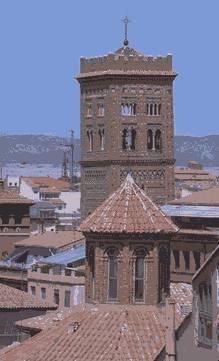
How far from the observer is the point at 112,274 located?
111 ft

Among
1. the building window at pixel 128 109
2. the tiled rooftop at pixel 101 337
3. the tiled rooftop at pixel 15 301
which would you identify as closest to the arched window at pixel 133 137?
the building window at pixel 128 109

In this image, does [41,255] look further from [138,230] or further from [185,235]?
[138,230]

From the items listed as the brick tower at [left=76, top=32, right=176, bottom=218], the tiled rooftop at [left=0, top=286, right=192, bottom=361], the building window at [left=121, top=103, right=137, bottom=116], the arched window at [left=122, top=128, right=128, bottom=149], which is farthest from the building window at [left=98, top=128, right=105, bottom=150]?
the tiled rooftop at [left=0, top=286, right=192, bottom=361]

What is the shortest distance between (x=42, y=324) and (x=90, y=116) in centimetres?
7280

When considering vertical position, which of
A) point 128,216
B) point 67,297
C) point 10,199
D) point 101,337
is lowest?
point 67,297

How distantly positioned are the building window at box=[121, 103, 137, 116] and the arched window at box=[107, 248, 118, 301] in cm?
7328

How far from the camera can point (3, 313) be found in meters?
46.4

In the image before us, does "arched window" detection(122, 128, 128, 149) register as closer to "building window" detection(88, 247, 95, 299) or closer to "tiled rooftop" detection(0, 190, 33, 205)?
"tiled rooftop" detection(0, 190, 33, 205)

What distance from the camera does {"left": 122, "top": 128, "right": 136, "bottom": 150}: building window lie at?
350 ft

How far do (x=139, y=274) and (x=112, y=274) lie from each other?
572mm

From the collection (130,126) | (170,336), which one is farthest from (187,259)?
(170,336)

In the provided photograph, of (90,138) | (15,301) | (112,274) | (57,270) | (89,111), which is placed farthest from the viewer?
(89,111)

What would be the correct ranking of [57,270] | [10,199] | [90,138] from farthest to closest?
[90,138] → [10,199] → [57,270]

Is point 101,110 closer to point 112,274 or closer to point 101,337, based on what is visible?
point 112,274
